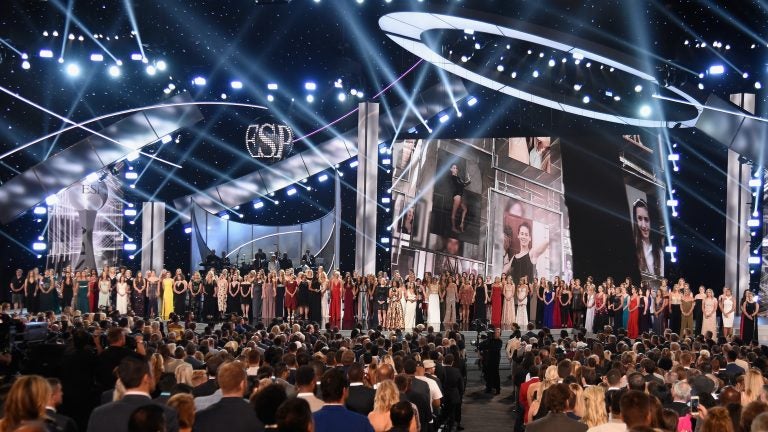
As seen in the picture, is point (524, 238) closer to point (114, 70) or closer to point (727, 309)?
point (727, 309)

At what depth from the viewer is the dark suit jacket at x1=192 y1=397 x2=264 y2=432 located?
6062mm

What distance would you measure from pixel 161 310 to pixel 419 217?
832 centimetres

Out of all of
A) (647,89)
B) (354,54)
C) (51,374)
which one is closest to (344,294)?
(354,54)

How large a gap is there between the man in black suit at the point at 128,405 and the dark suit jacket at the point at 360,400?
244 cm

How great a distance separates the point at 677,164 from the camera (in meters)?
29.6

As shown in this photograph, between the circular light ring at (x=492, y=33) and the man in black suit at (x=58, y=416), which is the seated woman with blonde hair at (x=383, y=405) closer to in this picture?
the man in black suit at (x=58, y=416)

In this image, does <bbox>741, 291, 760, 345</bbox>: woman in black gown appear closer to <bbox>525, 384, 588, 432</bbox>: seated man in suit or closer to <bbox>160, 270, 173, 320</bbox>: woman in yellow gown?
<bbox>160, 270, 173, 320</bbox>: woman in yellow gown

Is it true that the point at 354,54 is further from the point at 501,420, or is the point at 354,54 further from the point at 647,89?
the point at 501,420

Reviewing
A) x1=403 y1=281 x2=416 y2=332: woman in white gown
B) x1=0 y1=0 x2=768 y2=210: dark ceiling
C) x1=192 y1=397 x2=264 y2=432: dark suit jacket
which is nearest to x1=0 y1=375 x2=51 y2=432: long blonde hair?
x1=192 y1=397 x2=264 y2=432: dark suit jacket

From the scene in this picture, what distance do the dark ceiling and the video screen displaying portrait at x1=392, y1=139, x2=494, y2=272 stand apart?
1.26m

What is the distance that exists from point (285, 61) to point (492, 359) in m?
15.5

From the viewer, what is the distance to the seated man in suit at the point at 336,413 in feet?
19.8

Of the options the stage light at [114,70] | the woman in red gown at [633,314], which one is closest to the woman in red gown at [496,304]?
the woman in red gown at [633,314]

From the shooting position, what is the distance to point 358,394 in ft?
27.6
